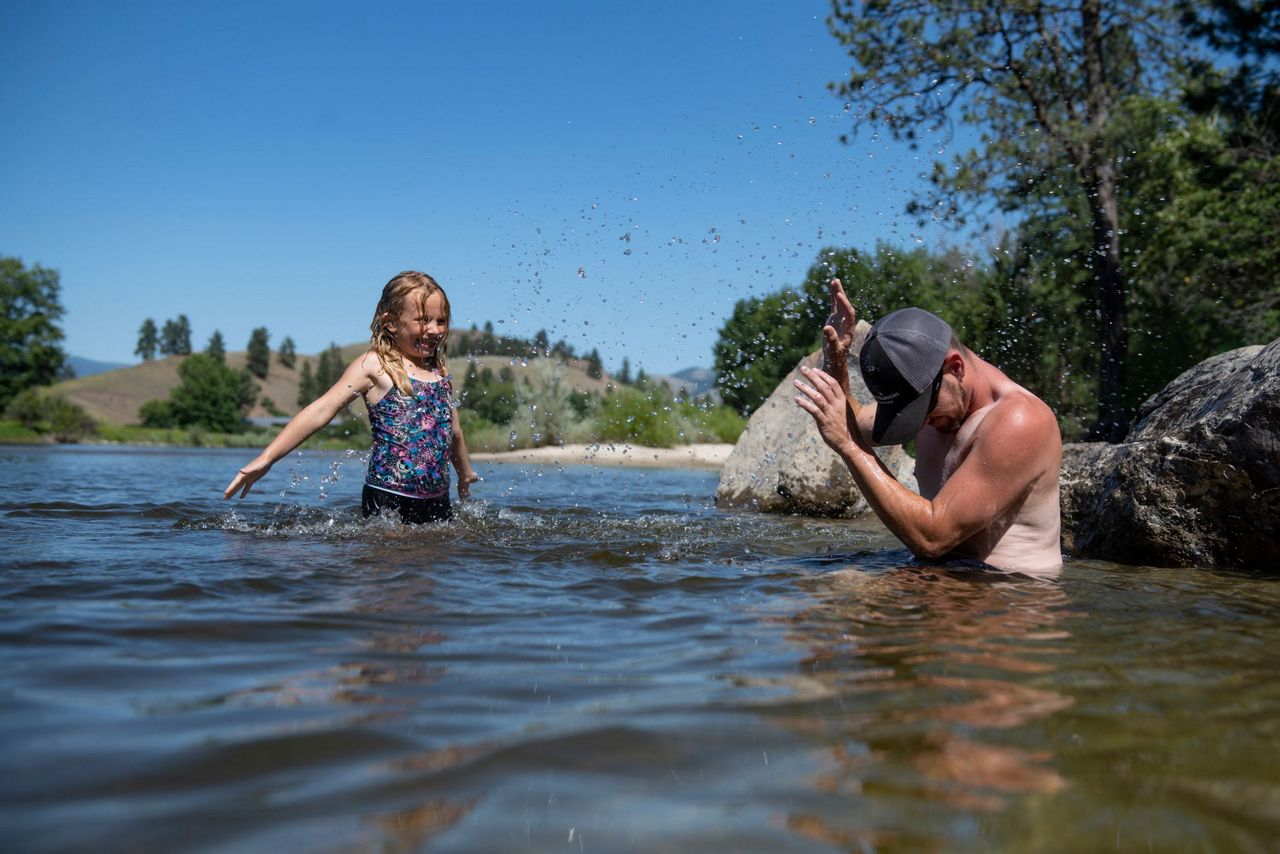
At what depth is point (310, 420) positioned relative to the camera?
5.93 metres

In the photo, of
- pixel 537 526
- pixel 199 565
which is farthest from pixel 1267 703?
pixel 537 526

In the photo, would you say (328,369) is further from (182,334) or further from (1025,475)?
(1025,475)

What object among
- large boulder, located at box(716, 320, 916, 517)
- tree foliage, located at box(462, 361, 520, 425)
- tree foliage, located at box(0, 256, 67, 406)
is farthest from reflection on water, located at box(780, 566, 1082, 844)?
tree foliage, located at box(0, 256, 67, 406)


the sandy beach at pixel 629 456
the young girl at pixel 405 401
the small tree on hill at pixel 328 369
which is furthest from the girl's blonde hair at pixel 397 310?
the small tree on hill at pixel 328 369

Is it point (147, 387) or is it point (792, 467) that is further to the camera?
point (147, 387)

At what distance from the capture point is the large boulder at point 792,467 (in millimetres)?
9773

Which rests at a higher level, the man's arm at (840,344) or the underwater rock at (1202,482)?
the man's arm at (840,344)

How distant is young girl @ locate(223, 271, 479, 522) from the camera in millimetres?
6414

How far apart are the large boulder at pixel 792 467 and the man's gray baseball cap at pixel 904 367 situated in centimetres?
498

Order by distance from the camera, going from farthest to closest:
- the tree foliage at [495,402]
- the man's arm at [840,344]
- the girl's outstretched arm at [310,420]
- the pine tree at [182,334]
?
the pine tree at [182,334] → the tree foliage at [495,402] → the girl's outstretched arm at [310,420] → the man's arm at [840,344]

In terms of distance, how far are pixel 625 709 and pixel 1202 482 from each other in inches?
172

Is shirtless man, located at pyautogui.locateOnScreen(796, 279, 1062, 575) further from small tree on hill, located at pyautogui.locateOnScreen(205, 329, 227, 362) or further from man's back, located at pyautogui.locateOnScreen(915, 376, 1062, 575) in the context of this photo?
small tree on hill, located at pyautogui.locateOnScreen(205, 329, 227, 362)

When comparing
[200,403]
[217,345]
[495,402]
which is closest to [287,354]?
[217,345]

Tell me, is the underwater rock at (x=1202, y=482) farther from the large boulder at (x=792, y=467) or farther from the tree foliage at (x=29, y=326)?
the tree foliage at (x=29, y=326)
